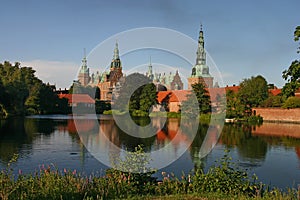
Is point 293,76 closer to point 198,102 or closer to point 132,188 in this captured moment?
point 132,188

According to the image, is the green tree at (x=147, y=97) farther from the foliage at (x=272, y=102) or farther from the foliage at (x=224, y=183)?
the foliage at (x=224, y=183)

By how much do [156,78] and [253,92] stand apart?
45.8 metres

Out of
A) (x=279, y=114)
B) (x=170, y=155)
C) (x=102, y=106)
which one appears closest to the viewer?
(x=170, y=155)

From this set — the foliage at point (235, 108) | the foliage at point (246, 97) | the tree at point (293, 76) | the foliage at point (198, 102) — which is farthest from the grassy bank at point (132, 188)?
the foliage at point (198, 102)

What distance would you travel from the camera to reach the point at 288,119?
49625mm

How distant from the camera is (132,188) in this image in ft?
26.8

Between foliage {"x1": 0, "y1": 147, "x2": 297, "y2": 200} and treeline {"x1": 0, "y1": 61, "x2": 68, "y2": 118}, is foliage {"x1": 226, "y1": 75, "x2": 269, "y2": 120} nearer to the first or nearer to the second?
treeline {"x1": 0, "y1": 61, "x2": 68, "y2": 118}

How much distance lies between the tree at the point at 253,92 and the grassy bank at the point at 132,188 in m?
44.4

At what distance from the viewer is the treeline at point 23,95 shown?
2027 inches

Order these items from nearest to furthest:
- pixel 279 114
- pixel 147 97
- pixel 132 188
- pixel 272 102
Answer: pixel 132 188 < pixel 279 114 < pixel 272 102 < pixel 147 97

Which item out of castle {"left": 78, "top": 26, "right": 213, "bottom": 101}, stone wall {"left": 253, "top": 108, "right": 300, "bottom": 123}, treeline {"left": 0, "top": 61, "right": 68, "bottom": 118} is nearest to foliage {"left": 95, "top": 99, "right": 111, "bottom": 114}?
castle {"left": 78, "top": 26, "right": 213, "bottom": 101}

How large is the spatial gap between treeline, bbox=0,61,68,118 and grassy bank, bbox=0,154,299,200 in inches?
1764

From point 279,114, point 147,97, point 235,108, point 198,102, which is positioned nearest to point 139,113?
point 147,97

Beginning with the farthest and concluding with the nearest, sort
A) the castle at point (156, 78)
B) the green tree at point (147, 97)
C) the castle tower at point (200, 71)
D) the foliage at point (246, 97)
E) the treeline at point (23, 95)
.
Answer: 1. the castle tower at point (200, 71)
2. the castle at point (156, 78)
3. the green tree at point (147, 97)
4. the treeline at point (23, 95)
5. the foliage at point (246, 97)
